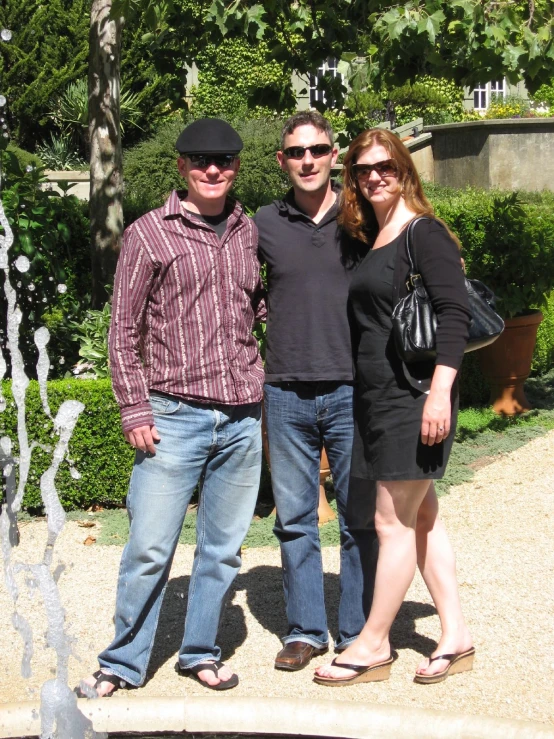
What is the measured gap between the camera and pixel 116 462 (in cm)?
551

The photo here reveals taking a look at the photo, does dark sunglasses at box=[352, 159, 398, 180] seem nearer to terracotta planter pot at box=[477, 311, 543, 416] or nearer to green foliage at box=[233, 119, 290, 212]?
terracotta planter pot at box=[477, 311, 543, 416]

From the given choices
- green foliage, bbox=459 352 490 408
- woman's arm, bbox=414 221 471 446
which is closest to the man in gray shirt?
woman's arm, bbox=414 221 471 446

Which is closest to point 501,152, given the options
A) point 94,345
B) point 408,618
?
point 94,345

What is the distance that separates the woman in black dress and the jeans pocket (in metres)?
0.60

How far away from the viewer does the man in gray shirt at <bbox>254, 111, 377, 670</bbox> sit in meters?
3.27

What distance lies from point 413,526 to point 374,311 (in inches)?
27.9

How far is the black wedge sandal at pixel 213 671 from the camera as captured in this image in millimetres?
3295

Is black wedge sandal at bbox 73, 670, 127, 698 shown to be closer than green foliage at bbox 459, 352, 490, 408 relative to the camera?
Yes

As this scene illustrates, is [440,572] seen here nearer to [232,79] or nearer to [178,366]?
[178,366]

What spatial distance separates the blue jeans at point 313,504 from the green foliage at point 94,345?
2598 millimetres

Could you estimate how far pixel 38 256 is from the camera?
20.4 feet

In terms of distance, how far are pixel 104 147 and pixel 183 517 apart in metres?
4.43

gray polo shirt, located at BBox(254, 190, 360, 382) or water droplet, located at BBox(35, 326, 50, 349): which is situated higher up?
gray polo shirt, located at BBox(254, 190, 360, 382)

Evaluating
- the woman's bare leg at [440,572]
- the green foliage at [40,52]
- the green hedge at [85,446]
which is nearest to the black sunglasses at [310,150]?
the woman's bare leg at [440,572]
